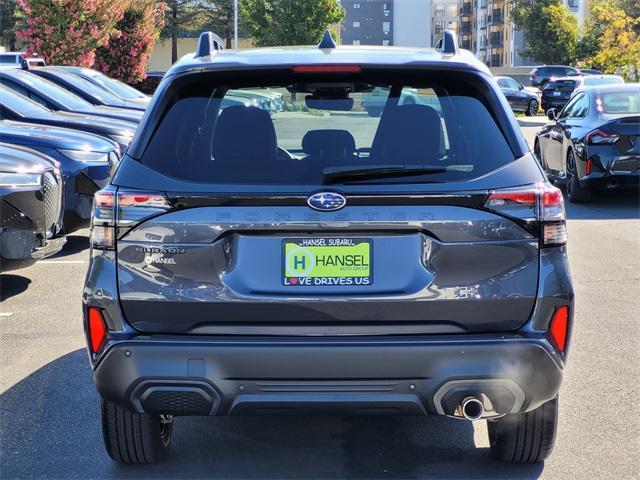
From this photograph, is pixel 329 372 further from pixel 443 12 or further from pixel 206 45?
pixel 443 12

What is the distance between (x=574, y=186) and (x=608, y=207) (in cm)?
54

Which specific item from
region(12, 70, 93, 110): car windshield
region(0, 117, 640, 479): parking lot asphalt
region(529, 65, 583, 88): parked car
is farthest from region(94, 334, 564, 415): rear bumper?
region(529, 65, 583, 88): parked car

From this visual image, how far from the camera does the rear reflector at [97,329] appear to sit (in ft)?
12.2

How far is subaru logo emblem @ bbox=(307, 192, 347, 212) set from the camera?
3.59m

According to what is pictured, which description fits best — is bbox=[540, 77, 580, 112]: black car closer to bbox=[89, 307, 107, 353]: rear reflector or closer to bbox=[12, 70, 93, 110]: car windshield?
bbox=[12, 70, 93, 110]: car windshield

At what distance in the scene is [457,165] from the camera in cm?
375

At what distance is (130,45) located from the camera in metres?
33.8

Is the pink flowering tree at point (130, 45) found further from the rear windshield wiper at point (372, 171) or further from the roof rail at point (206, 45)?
the rear windshield wiper at point (372, 171)

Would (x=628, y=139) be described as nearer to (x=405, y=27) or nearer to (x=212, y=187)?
(x=212, y=187)

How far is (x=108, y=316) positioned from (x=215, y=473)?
98 centimetres

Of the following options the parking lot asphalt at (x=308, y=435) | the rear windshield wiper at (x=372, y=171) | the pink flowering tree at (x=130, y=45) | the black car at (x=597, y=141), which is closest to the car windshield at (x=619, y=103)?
the black car at (x=597, y=141)

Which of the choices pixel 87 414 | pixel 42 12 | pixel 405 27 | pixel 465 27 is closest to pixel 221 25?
pixel 42 12

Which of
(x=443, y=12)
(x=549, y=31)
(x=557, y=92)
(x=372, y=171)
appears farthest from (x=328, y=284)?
(x=443, y=12)

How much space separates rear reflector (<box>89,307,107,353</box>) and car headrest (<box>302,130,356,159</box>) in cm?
106
